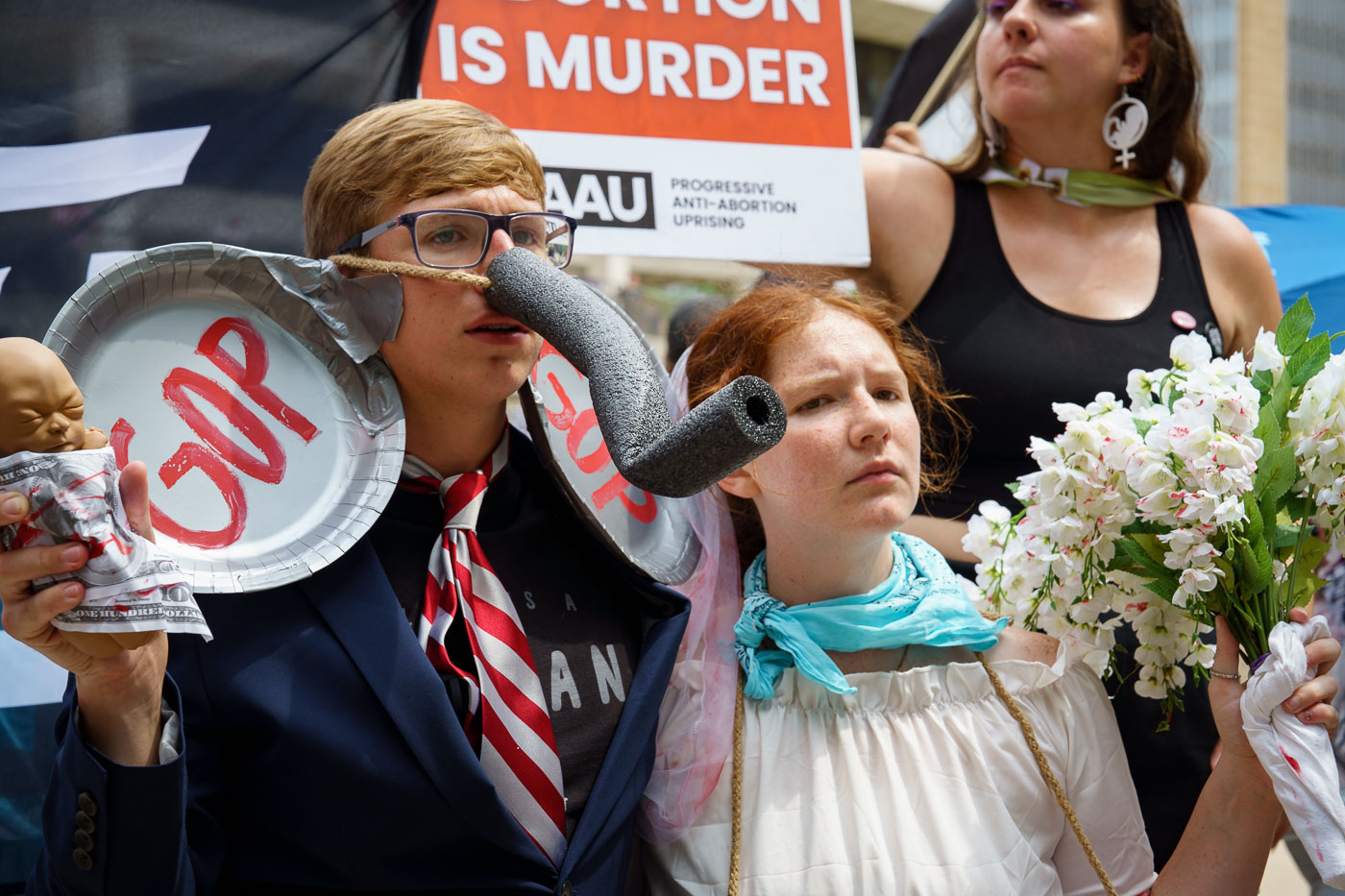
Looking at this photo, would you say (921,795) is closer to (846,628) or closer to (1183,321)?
(846,628)

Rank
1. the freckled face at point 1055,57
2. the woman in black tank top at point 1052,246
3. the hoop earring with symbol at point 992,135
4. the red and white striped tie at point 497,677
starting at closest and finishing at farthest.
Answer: the red and white striped tie at point 497,677 → the woman in black tank top at point 1052,246 → the freckled face at point 1055,57 → the hoop earring with symbol at point 992,135

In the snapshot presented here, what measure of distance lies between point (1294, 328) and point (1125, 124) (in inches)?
45.5

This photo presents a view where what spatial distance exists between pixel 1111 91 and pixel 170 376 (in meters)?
2.20

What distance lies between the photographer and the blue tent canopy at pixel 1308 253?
3.82 m

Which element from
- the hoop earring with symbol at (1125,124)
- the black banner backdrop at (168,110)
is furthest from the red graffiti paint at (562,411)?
the hoop earring with symbol at (1125,124)

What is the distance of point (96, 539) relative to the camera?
144 cm

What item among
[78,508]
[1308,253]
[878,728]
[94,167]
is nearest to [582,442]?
[878,728]

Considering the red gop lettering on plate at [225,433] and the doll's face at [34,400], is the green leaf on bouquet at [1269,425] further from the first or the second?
the doll's face at [34,400]

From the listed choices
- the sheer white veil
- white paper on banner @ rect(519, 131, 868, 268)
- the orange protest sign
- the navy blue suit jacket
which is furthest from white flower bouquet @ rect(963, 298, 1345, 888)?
the orange protest sign

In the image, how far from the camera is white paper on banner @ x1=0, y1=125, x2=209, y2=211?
2.49 metres

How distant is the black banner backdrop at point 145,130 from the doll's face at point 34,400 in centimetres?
120

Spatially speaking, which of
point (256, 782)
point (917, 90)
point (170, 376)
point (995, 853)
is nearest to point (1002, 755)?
point (995, 853)

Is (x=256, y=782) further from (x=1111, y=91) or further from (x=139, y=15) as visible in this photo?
(x=1111, y=91)

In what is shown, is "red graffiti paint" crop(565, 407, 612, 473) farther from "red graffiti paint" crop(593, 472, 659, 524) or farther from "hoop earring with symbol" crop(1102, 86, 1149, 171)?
"hoop earring with symbol" crop(1102, 86, 1149, 171)
